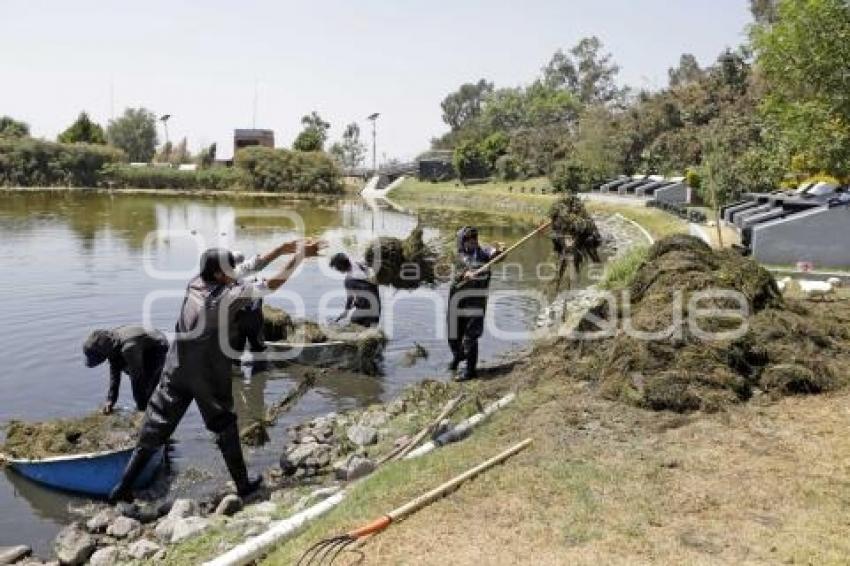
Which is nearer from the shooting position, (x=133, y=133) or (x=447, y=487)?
(x=447, y=487)

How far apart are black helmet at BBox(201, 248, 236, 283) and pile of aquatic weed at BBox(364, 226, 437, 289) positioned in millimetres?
10035

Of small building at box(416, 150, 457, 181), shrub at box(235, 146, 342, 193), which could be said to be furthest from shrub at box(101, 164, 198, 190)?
small building at box(416, 150, 457, 181)

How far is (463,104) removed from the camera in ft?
401

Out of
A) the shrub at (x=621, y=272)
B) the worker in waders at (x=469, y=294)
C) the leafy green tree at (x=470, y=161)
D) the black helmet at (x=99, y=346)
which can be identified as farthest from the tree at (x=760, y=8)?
the black helmet at (x=99, y=346)

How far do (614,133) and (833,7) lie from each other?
37.7 meters

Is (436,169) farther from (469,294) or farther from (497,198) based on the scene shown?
(469,294)

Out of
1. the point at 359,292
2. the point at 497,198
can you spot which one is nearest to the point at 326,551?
the point at 359,292

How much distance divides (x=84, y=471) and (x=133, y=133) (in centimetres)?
8877

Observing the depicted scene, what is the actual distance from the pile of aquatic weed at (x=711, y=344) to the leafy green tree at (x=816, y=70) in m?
9.25

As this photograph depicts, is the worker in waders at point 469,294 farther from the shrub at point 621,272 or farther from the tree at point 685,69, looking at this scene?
the tree at point 685,69

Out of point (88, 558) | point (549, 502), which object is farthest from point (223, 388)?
point (549, 502)

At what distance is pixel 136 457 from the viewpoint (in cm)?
816

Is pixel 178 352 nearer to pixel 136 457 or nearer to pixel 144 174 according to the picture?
pixel 136 457

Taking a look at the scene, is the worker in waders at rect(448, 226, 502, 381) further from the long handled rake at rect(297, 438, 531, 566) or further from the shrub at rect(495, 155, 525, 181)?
the shrub at rect(495, 155, 525, 181)
